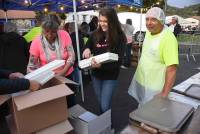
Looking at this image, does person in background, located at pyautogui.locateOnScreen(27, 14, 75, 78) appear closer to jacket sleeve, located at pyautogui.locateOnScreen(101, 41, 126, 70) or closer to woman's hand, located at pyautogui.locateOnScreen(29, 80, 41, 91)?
jacket sleeve, located at pyautogui.locateOnScreen(101, 41, 126, 70)

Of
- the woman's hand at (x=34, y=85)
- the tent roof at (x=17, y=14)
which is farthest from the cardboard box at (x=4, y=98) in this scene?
the tent roof at (x=17, y=14)

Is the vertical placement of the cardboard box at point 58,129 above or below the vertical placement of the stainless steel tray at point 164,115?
below

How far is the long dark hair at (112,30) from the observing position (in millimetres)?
2605

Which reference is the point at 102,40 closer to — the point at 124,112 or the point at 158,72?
the point at 158,72

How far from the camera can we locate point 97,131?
108 inches

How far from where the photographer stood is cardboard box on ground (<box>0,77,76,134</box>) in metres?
1.93

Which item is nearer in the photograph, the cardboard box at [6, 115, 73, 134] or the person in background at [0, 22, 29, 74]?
the cardboard box at [6, 115, 73, 134]

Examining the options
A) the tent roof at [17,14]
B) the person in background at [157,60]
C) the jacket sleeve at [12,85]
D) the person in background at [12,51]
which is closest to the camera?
the jacket sleeve at [12,85]

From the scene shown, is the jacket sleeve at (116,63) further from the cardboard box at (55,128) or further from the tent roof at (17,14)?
the tent roof at (17,14)

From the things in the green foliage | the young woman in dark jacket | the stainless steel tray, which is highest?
the green foliage

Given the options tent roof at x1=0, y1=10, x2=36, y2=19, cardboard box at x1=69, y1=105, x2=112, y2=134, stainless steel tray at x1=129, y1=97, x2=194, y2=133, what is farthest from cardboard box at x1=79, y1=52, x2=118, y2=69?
tent roof at x1=0, y1=10, x2=36, y2=19

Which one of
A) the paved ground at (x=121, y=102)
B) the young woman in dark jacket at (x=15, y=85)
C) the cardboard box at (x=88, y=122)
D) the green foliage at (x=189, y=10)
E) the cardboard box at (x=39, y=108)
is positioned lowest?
the paved ground at (x=121, y=102)

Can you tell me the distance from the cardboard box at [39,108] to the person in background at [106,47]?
550 mm

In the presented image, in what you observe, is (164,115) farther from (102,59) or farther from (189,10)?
(189,10)
